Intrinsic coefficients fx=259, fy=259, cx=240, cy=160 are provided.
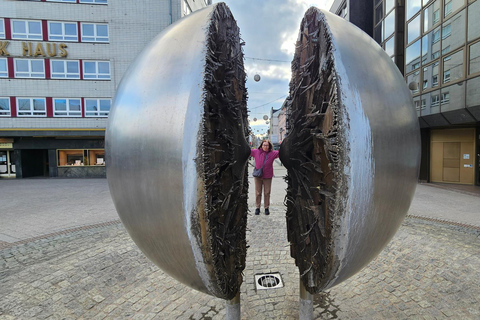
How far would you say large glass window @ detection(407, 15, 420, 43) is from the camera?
16.4 metres

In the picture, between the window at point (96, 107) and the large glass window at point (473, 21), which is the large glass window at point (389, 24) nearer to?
the large glass window at point (473, 21)

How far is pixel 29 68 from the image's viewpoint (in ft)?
69.5

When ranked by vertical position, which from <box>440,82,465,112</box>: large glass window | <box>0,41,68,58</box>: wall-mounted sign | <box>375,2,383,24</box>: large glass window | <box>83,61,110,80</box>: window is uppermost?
<box>375,2,383,24</box>: large glass window

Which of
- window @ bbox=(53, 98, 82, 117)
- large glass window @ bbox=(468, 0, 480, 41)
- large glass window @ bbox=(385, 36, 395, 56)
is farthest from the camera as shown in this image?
window @ bbox=(53, 98, 82, 117)

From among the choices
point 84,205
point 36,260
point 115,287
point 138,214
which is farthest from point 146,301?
point 84,205

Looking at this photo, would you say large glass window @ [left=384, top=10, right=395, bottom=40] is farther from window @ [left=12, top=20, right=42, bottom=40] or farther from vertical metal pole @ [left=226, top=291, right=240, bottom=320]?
window @ [left=12, top=20, right=42, bottom=40]

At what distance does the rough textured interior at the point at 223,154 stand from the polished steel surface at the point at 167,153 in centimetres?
6

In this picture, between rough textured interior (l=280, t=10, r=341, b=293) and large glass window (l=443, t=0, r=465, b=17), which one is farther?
large glass window (l=443, t=0, r=465, b=17)

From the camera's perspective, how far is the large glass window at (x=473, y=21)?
493 inches

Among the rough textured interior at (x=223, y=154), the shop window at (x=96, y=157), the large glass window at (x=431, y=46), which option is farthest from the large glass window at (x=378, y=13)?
the shop window at (x=96, y=157)

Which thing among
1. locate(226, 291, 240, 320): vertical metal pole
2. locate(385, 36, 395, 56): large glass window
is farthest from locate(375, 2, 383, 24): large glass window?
locate(226, 291, 240, 320): vertical metal pole

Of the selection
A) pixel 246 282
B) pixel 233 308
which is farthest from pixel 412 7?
pixel 233 308

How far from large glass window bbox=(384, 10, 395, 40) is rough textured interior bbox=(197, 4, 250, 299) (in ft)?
67.3

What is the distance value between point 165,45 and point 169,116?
2.40 feet
